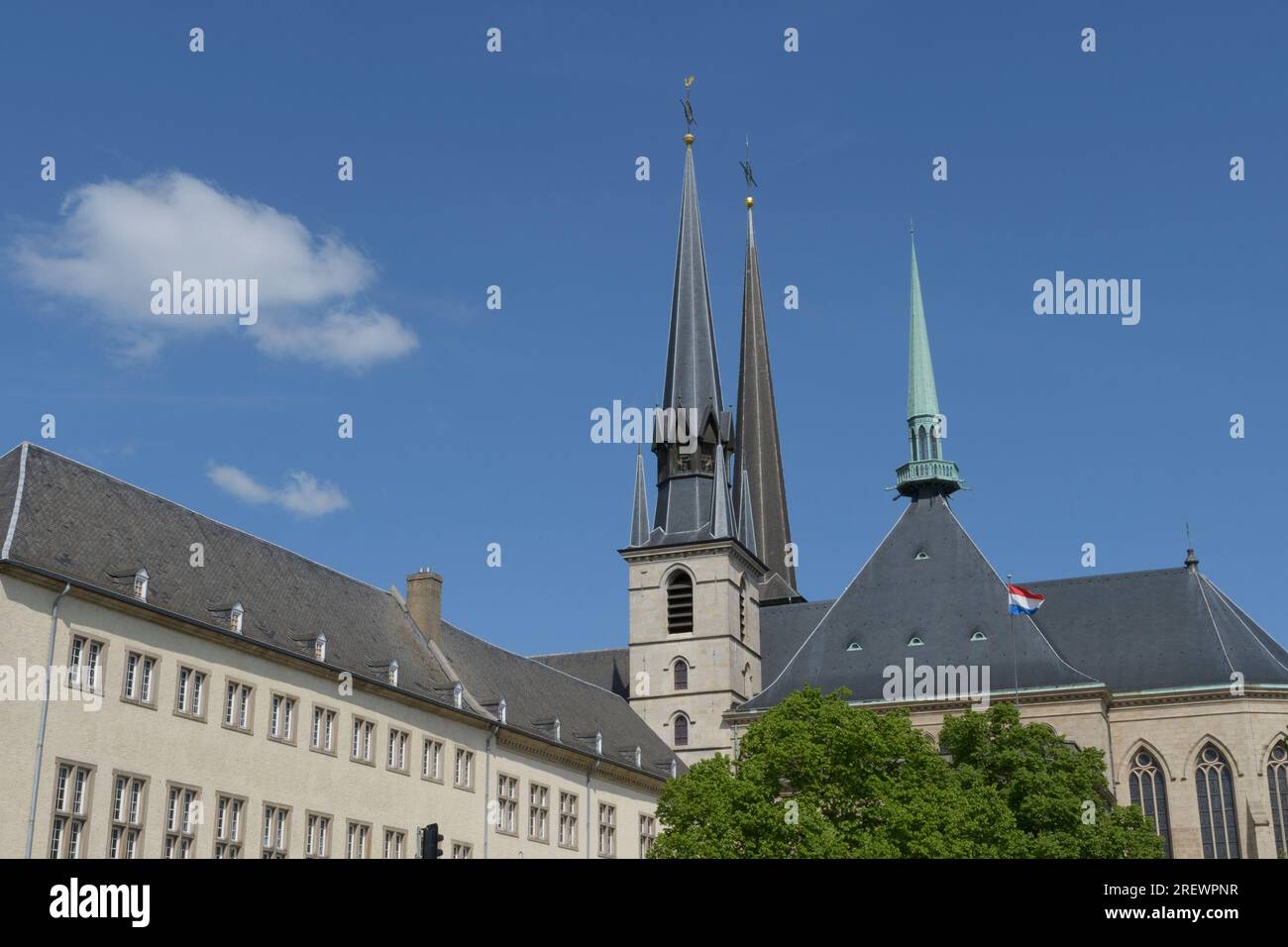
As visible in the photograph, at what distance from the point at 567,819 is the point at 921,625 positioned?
22.3 meters

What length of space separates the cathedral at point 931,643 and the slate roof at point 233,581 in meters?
12.7

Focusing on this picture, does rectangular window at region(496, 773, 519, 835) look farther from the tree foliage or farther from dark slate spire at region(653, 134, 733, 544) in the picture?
dark slate spire at region(653, 134, 733, 544)

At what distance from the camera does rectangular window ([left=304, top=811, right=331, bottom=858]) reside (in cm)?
4834

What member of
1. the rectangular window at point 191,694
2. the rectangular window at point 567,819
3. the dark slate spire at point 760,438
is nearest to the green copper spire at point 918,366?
the dark slate spire at point 760,438

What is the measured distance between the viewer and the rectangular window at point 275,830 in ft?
152

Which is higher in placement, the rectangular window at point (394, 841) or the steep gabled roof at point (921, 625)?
the steep gabled roof at point (921, 625)

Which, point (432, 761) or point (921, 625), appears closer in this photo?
point (432, 761)

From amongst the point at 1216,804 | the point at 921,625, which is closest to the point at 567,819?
the point at 921,625

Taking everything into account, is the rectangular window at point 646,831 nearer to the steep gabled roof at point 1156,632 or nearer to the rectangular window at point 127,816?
the steep gabled roof at point 1156,632

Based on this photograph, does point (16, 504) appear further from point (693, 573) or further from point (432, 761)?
point (693, 573)

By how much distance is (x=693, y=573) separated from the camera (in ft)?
265

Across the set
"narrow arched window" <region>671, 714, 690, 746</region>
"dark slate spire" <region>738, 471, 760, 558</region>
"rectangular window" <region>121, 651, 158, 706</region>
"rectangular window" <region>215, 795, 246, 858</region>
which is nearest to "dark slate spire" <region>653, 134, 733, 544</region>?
"dark slate spire" <region>738, 471, 760, 558</region>

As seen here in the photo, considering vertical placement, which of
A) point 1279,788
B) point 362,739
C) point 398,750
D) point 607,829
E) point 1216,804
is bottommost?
point 607,829
